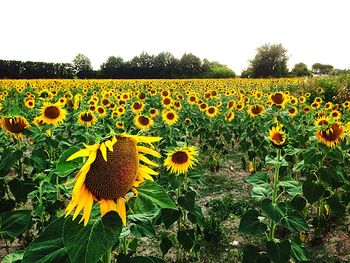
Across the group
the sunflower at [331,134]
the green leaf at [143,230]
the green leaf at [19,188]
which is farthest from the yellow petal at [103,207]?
the sunflower at [331,134]

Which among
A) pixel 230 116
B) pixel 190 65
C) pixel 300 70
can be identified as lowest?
pixel 230 116

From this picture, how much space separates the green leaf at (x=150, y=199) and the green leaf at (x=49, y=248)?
1.01 ft

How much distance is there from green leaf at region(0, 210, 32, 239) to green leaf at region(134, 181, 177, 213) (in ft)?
2.09

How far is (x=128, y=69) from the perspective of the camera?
41.3 meters

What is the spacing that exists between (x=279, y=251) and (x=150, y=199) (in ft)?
5.19

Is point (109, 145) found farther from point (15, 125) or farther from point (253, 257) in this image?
point (15, 125)

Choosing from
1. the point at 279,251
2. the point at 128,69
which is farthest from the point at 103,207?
the point at 128,69

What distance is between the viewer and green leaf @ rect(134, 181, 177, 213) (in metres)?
1.22

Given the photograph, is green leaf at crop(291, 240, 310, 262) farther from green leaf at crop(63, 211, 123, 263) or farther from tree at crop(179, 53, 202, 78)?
tree at crop(179, 53, 202, 78)

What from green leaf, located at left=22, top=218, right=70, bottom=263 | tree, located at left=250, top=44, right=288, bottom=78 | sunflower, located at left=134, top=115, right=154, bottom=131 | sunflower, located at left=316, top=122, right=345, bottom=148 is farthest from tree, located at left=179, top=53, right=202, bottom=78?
green leaf, located at left=22, top=218, right=70, bottom=263

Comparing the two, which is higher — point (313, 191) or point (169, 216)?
point (313, 191)

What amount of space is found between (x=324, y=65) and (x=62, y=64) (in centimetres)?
5950

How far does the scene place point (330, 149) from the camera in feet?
10.7

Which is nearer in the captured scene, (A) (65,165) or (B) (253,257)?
(A) (65,165)
